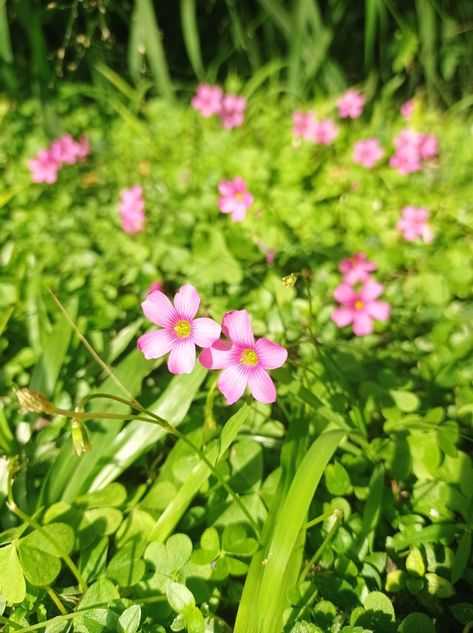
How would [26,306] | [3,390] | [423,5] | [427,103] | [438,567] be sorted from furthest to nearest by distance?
[427,103] < [423,5] < [26,306] < [3,390] < [438,567]

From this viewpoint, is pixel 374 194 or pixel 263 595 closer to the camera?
pixel 263 595

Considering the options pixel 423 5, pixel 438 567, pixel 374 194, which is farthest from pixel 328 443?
pixel 423 5

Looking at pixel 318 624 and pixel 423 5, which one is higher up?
pixel 423 5

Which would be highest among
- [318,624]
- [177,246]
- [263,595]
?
[177,246]

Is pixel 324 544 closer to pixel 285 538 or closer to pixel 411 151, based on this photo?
pixel 285 538

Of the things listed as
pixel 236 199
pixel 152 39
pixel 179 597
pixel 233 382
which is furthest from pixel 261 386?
pixel 152 39

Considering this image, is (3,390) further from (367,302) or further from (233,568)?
(367,302)

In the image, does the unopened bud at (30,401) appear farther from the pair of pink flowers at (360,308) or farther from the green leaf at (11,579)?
the pair of pink flowers at (360,308)

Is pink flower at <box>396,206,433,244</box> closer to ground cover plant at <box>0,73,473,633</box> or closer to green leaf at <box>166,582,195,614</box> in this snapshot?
ground cover plant at <box>0,73,473,633</box>
